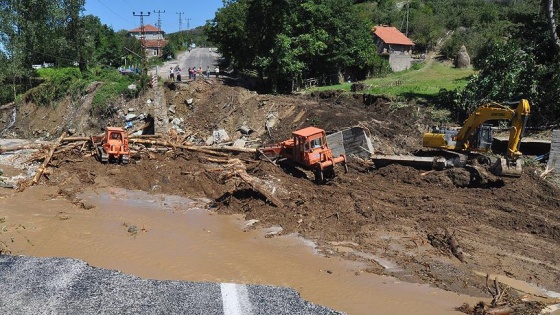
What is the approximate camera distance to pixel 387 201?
55.9 feet

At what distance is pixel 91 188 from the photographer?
2084 centimetres

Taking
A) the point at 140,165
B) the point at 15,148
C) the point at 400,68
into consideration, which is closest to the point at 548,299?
the point at 140,165

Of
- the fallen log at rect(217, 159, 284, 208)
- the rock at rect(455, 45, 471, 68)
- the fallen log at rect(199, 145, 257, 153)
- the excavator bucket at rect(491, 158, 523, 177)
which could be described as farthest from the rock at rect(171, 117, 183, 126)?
the rock at rect(455, 45, 471, 68)

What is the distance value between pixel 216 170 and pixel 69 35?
98.0 feet

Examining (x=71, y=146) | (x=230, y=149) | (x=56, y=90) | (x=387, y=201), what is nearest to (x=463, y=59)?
(x=230, y=149)

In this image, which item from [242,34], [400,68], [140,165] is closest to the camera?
[140,165]

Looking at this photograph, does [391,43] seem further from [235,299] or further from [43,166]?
[235,299]

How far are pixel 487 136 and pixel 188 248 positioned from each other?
1249cm

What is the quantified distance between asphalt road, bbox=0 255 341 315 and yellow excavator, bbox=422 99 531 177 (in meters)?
10.1

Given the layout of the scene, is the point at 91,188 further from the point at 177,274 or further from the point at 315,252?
the point at 315,252

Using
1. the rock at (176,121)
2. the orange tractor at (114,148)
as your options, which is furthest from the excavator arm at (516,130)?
the rock at (176,121)

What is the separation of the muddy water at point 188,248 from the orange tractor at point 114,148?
2.92 m

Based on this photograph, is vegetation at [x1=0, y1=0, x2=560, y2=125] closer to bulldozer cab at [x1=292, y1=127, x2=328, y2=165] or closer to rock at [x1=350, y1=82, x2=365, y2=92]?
rock at [x1=350, y1=82, x2=365, y2=92]

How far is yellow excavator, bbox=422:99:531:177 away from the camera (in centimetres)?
1650
